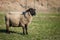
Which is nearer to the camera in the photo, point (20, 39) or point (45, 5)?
point (20, 39)

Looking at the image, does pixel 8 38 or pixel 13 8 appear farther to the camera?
pixel 13 8

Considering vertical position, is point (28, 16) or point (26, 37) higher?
point (28, 16)

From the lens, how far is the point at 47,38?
54.5 ft

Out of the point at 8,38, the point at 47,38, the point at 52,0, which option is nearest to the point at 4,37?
the point at 8,38

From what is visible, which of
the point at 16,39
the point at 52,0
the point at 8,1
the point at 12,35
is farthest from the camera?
the point at 52,0

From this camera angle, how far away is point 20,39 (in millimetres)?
15977

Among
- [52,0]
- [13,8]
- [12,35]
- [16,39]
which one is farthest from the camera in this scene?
[52,0]

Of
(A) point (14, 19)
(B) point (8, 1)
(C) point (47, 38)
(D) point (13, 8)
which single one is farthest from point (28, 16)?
(B) point (8, 1)

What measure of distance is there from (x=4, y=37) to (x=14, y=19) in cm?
169

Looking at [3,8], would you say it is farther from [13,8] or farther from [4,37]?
[4,37]

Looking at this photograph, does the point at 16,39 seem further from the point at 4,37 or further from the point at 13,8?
the point at 13,8

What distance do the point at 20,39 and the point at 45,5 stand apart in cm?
3851

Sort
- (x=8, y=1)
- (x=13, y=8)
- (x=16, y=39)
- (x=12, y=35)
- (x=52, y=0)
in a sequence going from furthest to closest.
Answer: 1. (x=52, y=0)
2. (x=8, y=1)
3. (x=13, y=8)
4. (x=12, y=35)
5. (x=16, y=39)

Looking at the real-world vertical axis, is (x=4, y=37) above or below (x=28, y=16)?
below
